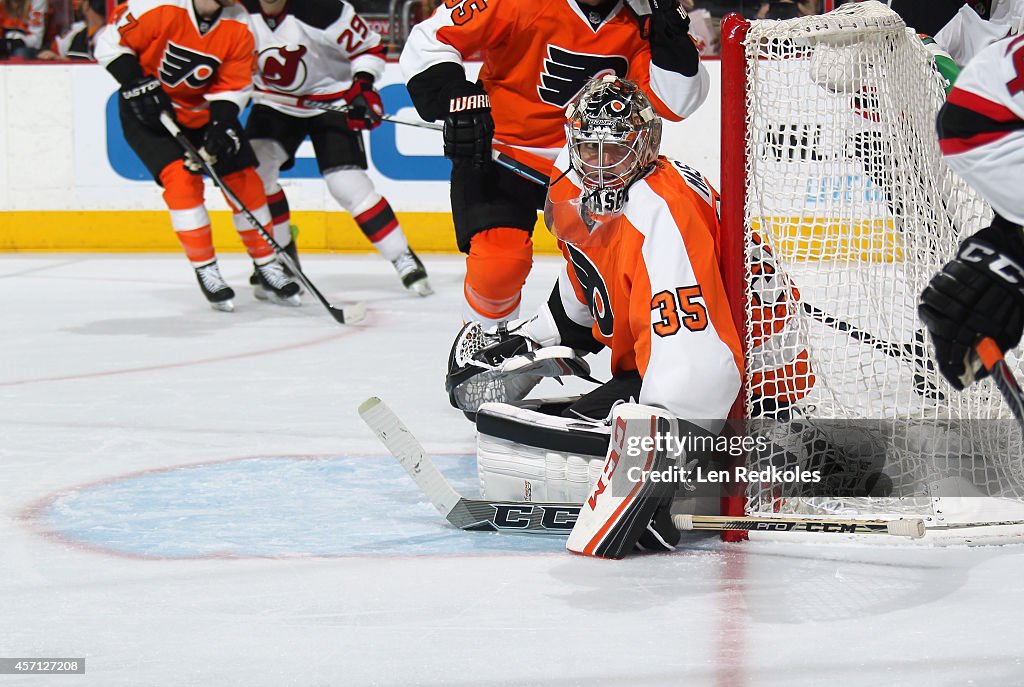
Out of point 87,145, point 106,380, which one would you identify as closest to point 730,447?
point 106,380

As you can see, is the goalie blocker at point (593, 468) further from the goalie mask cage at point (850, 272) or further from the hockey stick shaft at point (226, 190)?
the hockey stick shaft at point (226, 190)

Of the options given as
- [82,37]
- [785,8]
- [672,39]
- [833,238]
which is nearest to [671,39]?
[672,39]

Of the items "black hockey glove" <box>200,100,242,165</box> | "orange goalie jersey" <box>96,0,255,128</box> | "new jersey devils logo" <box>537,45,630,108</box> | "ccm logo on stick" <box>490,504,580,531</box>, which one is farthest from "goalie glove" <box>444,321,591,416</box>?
"orange goalie jersey" <box>96,0,255,128</box>

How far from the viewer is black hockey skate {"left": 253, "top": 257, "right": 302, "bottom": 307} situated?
4.93m

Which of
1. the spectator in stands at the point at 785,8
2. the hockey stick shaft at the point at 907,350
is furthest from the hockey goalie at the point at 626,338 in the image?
the spectator in stands at the point at 785,8

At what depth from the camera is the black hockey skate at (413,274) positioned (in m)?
5.16

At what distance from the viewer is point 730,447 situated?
6.78ft

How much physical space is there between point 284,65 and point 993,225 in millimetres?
3916

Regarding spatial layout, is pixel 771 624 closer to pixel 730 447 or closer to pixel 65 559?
pixel 730 447

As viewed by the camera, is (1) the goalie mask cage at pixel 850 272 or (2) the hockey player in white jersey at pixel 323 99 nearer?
(1) the goalie mask cage at pixel 850 272

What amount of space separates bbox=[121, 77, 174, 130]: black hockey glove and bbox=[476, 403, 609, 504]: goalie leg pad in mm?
2829

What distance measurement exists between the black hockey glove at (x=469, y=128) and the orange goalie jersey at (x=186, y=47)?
222 centimetres

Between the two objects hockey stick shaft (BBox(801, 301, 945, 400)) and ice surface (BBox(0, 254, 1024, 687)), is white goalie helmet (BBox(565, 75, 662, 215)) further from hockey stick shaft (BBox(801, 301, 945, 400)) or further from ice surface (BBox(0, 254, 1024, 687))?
ice surface (BBox(0, 254, 1024, 687))

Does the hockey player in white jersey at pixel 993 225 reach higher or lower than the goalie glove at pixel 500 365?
higher
